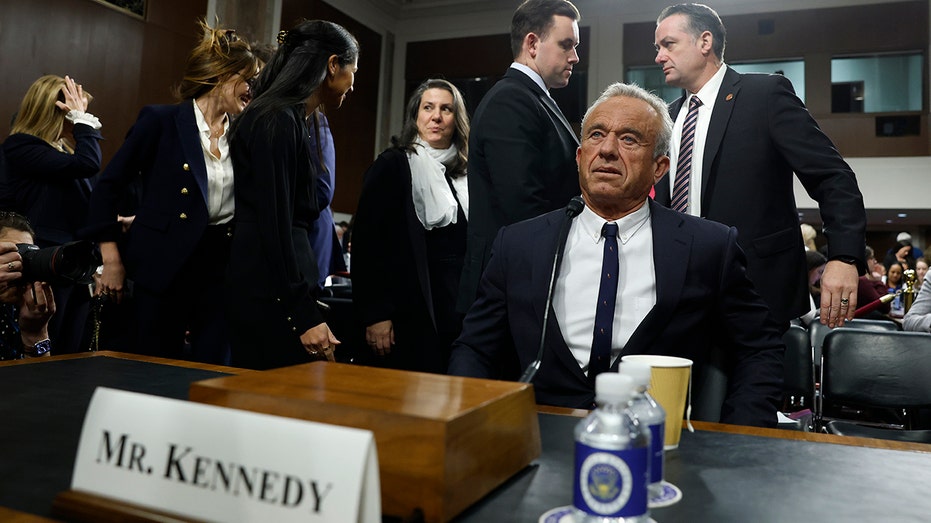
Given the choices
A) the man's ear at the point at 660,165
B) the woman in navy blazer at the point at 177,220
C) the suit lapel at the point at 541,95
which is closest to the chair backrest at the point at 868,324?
the suit lapel at the point at 541,95

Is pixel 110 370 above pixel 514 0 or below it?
below

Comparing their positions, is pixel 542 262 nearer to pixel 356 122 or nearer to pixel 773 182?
pixel 773 182

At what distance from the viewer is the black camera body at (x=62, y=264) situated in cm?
125

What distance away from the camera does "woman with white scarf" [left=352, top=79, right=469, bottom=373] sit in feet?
7.61

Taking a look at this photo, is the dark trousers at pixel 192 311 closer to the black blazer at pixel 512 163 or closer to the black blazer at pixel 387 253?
the black blazer at pixel 387 253

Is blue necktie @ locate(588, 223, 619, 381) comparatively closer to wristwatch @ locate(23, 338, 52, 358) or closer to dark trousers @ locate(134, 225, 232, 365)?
dark trousers @ locate(134, 225, 232, 365)

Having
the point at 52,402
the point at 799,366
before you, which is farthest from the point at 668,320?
the point at 799,366

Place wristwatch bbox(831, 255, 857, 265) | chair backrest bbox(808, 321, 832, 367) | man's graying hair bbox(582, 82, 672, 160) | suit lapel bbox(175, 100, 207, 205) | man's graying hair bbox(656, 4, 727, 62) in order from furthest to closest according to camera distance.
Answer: chair backrest bbox(808, 321, 832, 367), man's graying hair bbox(656, 4, 727, 62), suit lapel bbox(175, 100, 207, 205), wristwatch bbox(831, 255, 857, 265), man's graying hair bbox(582, 82, 672, 160)

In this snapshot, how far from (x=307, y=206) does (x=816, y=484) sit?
1390 millimetres

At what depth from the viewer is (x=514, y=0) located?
9516mm

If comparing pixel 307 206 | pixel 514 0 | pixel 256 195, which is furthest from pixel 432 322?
pixel 514 0

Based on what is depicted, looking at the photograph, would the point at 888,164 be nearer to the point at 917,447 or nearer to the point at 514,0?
the point at 514,0

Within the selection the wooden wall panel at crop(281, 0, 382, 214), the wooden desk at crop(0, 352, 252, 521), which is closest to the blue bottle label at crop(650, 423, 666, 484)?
the wooden desk at crop(0, 352, 252, 521)

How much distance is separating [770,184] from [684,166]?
0.23 meters
